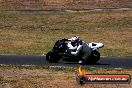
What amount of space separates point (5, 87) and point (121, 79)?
19.5 feet

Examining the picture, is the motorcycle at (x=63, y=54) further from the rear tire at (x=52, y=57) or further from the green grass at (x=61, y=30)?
the green grass at (x=61, y=30)

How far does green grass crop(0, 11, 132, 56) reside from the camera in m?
33.0

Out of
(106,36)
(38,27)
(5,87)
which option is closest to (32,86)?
(5,87)

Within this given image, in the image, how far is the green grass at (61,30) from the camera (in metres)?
33.0

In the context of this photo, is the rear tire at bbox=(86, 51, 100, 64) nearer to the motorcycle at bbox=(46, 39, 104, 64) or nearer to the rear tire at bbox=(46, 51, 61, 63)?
the motorcycle at bbox=(46, 39, 104, 64)

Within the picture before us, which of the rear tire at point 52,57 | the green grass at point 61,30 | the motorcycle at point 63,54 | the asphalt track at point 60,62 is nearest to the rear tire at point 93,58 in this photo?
the motorcycle at point 63,54

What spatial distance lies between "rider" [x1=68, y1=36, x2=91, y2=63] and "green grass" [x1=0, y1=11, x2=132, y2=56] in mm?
3976

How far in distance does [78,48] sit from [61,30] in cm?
1678

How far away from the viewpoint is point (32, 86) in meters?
20.9

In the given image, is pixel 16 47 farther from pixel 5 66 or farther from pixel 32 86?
pixel 32 86

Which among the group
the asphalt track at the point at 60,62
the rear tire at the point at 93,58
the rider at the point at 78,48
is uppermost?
the rider at the point at 78,48

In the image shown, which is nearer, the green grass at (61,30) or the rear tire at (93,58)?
the rear tire at (93,58)

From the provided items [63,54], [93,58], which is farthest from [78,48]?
[93,58]

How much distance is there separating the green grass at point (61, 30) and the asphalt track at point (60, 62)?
1752 millimetres
